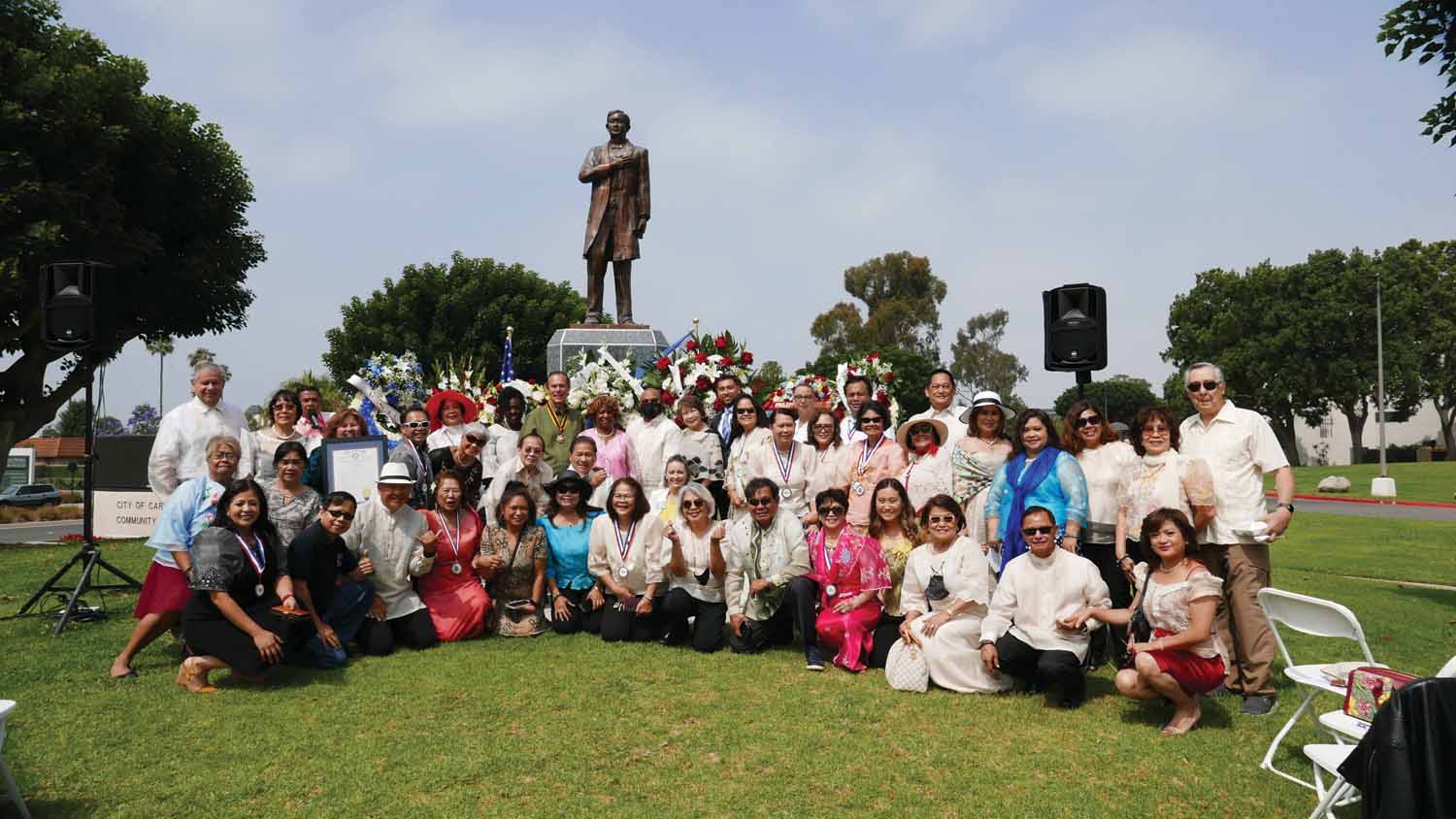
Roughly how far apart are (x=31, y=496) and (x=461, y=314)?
54.1ft

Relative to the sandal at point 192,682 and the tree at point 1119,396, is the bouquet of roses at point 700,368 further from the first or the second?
the tree at point 1119,396

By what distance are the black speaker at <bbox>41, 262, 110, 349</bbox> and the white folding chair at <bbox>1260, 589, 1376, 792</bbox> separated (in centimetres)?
795

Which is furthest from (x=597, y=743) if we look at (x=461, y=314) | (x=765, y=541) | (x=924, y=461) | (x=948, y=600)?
(x=461, y=314)

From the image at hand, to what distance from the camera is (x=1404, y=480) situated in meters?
30.3

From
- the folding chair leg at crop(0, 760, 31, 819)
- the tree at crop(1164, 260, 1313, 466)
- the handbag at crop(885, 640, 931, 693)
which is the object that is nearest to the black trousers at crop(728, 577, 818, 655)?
the handbag at crop(885, 640, 931, 693)

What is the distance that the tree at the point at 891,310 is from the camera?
47.7m

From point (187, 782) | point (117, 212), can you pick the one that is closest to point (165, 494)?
point (187, 782)

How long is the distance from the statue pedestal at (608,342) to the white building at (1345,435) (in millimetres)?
47680

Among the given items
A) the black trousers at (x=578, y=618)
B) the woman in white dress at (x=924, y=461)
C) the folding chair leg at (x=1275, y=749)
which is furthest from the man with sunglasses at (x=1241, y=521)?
the black trousers at (x=578, y=618)

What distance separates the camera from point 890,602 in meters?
6.07

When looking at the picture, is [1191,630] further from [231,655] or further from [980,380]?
[980,380]

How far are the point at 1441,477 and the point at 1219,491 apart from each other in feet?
107

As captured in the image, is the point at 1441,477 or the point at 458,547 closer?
the point at 458,547

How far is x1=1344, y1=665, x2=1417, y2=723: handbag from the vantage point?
11.5 feet
